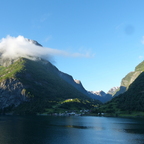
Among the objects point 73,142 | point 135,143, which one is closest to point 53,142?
point 73,142

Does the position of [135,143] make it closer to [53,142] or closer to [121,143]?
[121,143]

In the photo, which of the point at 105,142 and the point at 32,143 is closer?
the point at 32,143

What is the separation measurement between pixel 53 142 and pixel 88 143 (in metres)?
18.1

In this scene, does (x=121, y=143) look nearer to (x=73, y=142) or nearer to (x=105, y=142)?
(x=105, y=142)

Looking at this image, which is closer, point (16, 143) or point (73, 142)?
point (16, 143)

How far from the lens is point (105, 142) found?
90.6m

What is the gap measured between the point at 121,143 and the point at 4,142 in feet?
194

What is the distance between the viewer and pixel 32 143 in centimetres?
8488

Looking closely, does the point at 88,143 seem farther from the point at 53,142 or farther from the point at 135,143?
the point at 135,143

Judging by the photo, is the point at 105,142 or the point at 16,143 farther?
the point at 105,142

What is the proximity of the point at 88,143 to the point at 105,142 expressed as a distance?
9235 millimetres

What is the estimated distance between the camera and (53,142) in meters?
89.1

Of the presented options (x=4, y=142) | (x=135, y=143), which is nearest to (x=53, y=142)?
A: (x=4, y=142)

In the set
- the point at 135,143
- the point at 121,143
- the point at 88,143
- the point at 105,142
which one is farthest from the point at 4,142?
the point at 135,143
